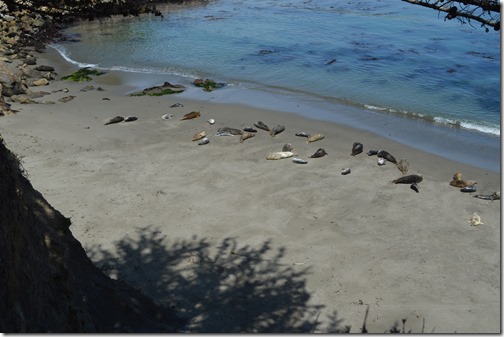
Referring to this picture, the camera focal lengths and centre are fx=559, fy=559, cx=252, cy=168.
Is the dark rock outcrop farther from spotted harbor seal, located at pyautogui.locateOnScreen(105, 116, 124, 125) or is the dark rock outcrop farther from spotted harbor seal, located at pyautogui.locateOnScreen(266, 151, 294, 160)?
spotted harbor seal, located at pyautogui.locateOnScreen(105, 116, 124, 125)

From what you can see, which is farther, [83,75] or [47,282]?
[83,75]

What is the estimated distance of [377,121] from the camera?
58.0 ft

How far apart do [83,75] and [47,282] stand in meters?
18.7

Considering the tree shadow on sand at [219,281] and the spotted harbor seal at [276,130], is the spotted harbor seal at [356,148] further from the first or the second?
the tree shadow on sand at [219,281]

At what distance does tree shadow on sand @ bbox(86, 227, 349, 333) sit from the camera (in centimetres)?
807

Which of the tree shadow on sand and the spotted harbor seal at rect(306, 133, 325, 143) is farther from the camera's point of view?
the spotted harbor seal at rect(306, 133, 325, 143)

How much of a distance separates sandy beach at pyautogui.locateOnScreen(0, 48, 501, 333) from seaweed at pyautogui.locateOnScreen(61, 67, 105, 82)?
18.1 ft

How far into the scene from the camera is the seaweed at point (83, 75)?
21938 mm

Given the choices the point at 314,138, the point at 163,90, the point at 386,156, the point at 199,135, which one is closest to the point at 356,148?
the point at 386,156

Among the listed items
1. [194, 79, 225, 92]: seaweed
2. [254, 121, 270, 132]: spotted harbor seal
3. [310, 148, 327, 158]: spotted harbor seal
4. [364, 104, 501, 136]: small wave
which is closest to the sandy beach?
[310, 148, 327, 158]: spotted harbor seal

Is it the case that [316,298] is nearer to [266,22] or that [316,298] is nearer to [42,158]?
[42,158]

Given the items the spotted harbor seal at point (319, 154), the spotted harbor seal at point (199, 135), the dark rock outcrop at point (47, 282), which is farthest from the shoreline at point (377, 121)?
the dark rock outcrop at point (47, 282)

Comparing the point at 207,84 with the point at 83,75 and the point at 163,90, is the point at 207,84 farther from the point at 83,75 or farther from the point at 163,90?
the point at 83,75

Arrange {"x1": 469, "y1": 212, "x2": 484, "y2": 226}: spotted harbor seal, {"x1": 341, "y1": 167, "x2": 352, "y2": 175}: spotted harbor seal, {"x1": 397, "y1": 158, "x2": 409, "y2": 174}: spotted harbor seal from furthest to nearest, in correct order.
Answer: {"x1": 397, "y1": 158, "x2": 409, "y2": 174}: spotted harbor seal < {"x1": 341, "y1": 167, "x2": 352, "y2": 175}: spotted harbor seal < {"x1": 469, "y1": 212, "x2": 484, "y2": 226}: spotted harbor seal
